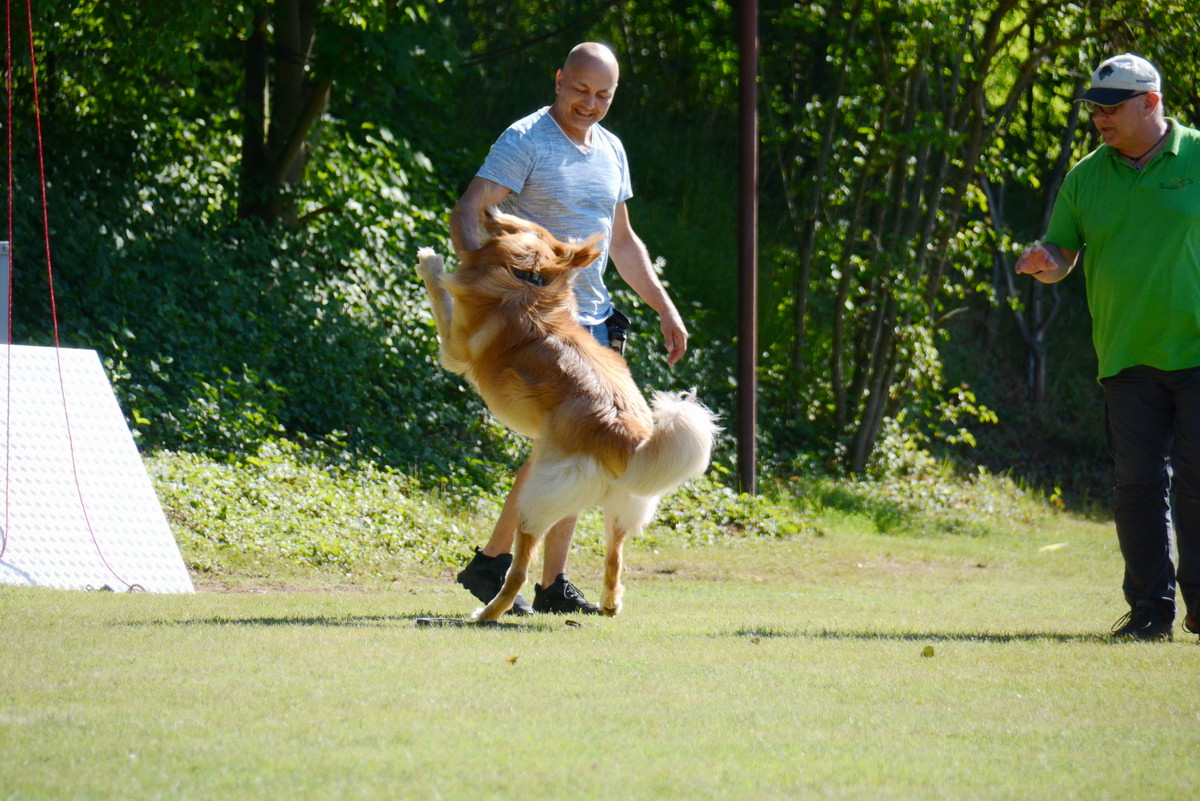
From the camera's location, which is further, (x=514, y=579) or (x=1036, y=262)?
(x=1036, y=262)

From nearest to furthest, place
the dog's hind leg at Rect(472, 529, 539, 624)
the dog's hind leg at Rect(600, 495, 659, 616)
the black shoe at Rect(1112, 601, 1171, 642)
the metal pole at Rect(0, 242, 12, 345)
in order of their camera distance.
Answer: the dog's hind leg at Rect(472, 529, 539, 624) → the dog's hind leg at Rect(600, 495, 659, 616) → the black shoe at Rect(1112, 601, 1171, 642) → the metal pole at Rect(0, 242, 12, 345)

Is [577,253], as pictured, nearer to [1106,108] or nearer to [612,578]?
[612,578]

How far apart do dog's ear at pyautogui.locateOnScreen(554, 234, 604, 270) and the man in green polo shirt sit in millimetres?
1885

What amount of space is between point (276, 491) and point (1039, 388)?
1124cm

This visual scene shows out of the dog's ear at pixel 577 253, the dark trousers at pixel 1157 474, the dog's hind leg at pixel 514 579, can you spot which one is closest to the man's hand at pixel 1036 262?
the dark trousers at pixel 1157 474

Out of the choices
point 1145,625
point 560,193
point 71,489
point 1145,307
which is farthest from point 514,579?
point 1145,307

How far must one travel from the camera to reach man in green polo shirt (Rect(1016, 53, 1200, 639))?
5.59 meters

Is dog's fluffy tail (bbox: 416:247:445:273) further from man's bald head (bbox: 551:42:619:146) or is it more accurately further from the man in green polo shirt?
the man in green polo shirt

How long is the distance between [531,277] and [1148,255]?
105 inches

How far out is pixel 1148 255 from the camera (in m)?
5.64

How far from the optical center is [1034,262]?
18.7 ft

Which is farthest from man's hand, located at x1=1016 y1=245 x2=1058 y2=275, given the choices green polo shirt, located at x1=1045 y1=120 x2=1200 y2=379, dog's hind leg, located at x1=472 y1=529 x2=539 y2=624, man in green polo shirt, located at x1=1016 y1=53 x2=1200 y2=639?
dog's hind leg, located at x1=472 y1=529 x2=539 y2=624

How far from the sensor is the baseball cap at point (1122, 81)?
5.56 meters

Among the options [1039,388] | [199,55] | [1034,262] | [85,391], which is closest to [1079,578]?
[1034,262]
